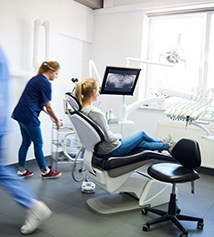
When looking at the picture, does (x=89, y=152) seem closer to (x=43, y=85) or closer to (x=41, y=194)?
→ (x=41, y=194)

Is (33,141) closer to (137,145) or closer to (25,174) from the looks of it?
(25,174)

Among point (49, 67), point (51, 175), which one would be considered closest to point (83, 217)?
point (51, 175)

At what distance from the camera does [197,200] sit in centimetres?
311

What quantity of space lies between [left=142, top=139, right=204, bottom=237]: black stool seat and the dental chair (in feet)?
0.68

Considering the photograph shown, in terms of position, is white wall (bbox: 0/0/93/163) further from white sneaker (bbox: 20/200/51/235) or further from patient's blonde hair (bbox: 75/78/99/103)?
white sneaker (bbox: 20/200/51/235)

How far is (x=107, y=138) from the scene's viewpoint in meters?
2.54

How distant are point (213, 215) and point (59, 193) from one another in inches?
61.7

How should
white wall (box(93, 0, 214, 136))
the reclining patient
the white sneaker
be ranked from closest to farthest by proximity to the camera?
1. the white sneaker
2. the reclining patient
3. white wall (box(93, 0, 214, 136))

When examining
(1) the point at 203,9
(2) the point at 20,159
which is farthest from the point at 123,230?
(1) the point at 203,9

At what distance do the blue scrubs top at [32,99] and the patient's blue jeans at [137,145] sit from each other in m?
1.12

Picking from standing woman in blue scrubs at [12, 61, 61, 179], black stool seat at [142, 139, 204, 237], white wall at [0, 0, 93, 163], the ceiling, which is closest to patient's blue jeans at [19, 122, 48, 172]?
standing woman in blue scrubs at [12, 61, 61, 179]

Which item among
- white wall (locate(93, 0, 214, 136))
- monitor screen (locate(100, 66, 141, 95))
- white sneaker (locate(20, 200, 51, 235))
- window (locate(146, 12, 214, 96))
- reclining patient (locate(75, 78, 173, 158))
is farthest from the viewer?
white wall (locate(93, 0, 214, 136))

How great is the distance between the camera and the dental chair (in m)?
2.57

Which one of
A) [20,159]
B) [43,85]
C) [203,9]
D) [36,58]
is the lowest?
[20,159]
